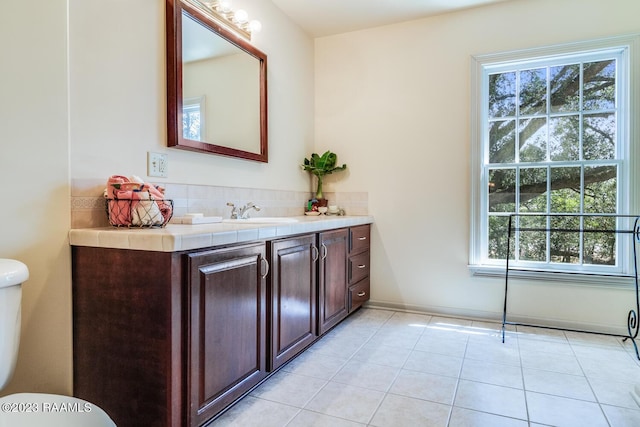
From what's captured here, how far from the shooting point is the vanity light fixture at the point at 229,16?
83.7 inches

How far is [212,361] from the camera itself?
1449 mm

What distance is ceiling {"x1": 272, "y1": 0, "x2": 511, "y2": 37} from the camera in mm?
2787

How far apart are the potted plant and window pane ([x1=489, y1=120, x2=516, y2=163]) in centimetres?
120

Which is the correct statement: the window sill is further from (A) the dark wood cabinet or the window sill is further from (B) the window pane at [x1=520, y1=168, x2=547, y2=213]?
(A) the dark wood cabinet

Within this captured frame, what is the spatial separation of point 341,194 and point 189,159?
1619 millimetres

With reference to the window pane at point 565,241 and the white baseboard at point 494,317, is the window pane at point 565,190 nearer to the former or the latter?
the window pane at point 565,241

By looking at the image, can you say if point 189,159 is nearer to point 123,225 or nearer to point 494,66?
point 123,225

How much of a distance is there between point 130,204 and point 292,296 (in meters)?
0.95

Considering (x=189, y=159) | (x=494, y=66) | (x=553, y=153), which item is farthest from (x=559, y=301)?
(x=189, y=159)

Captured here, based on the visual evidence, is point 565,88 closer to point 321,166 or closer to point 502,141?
point 502,141

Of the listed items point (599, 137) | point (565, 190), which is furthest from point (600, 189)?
point (599, 137)

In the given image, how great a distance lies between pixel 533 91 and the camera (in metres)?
2.81

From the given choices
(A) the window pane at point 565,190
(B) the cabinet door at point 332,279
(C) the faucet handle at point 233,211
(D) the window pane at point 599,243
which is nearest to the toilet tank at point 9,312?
(C) the faucet handle at point 233,211

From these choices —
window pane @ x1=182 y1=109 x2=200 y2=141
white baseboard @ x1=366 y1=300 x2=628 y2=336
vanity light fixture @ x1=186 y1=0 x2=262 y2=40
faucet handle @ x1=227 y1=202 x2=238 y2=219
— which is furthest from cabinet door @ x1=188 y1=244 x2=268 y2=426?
white baseboard @ x1=366 y1=300 x2=628 y2=336
